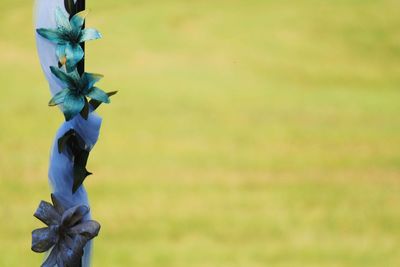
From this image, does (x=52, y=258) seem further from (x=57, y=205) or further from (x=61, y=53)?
(x=61, y=53)

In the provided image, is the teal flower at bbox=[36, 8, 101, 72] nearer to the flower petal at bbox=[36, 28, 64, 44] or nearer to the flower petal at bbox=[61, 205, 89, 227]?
the flower petal at bbox=[36, 28, 64, 44]

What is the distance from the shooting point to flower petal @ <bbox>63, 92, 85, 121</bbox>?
1069 mm

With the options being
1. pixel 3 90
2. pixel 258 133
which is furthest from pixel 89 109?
pixel 3 90

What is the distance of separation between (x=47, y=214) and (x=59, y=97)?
176 millimetres

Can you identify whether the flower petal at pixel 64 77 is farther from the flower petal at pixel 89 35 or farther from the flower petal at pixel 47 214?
the flower petal at pixel 47 214

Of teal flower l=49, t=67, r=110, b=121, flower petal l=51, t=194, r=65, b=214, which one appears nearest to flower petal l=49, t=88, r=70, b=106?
teal flower l=49, t=67, r=110, b=121

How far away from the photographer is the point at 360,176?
12.7 ft

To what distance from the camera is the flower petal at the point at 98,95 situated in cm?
108

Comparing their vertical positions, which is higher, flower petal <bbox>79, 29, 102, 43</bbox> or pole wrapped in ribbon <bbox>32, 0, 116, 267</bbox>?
flower petal <bbox>79, 29, 102, 43</bbox>

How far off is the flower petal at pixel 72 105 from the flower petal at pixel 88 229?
15 cm

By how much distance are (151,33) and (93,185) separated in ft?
11.4

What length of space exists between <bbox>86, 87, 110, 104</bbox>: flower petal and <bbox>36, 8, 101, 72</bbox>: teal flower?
0.04m

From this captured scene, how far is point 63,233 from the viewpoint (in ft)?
3.68

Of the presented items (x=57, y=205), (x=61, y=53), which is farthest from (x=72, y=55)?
(x=57, y=205)
